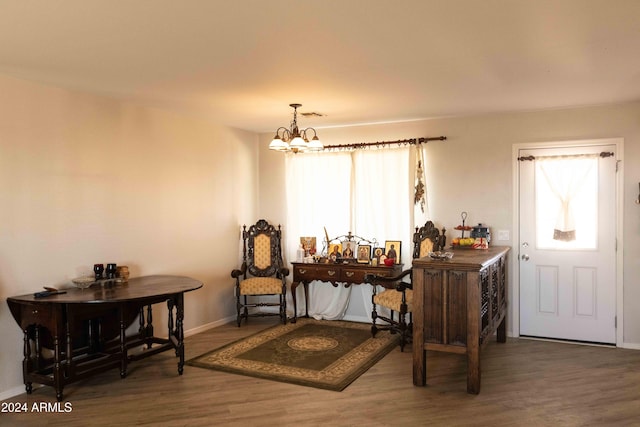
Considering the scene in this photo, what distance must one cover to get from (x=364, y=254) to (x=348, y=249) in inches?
8.7

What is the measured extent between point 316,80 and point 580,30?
1.89 metres

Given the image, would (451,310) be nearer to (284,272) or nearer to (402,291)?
(402,291)

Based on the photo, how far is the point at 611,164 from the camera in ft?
16.5

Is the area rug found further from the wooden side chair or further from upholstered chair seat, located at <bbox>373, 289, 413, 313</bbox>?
upholstered chair seat, located at <bbox>373, 289, 413, 313</bbox>

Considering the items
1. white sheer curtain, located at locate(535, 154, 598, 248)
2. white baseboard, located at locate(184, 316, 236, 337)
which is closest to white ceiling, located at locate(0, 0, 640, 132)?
white sheer curtain, located at locate(535, 154, 598, 248)

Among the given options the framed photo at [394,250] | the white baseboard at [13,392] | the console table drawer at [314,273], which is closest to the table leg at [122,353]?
the white baseboard at [13,392]

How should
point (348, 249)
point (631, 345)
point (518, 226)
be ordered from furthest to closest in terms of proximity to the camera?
point (348, 249) < point (518, 226) < point (631, 345)

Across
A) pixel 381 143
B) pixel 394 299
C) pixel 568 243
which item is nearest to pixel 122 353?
pixel 394 299

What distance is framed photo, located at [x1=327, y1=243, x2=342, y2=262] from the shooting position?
19.9ft

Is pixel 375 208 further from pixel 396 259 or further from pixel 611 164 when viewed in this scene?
pixel 611 164

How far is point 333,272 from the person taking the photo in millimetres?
5957

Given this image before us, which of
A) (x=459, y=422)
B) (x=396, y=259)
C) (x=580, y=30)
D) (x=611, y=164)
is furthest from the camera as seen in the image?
(x=396, y=259)

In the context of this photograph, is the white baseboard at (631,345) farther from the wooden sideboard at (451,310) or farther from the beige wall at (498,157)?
the wooden sideboard at (451,310)

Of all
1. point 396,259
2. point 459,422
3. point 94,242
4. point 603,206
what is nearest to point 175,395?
point 94,242
